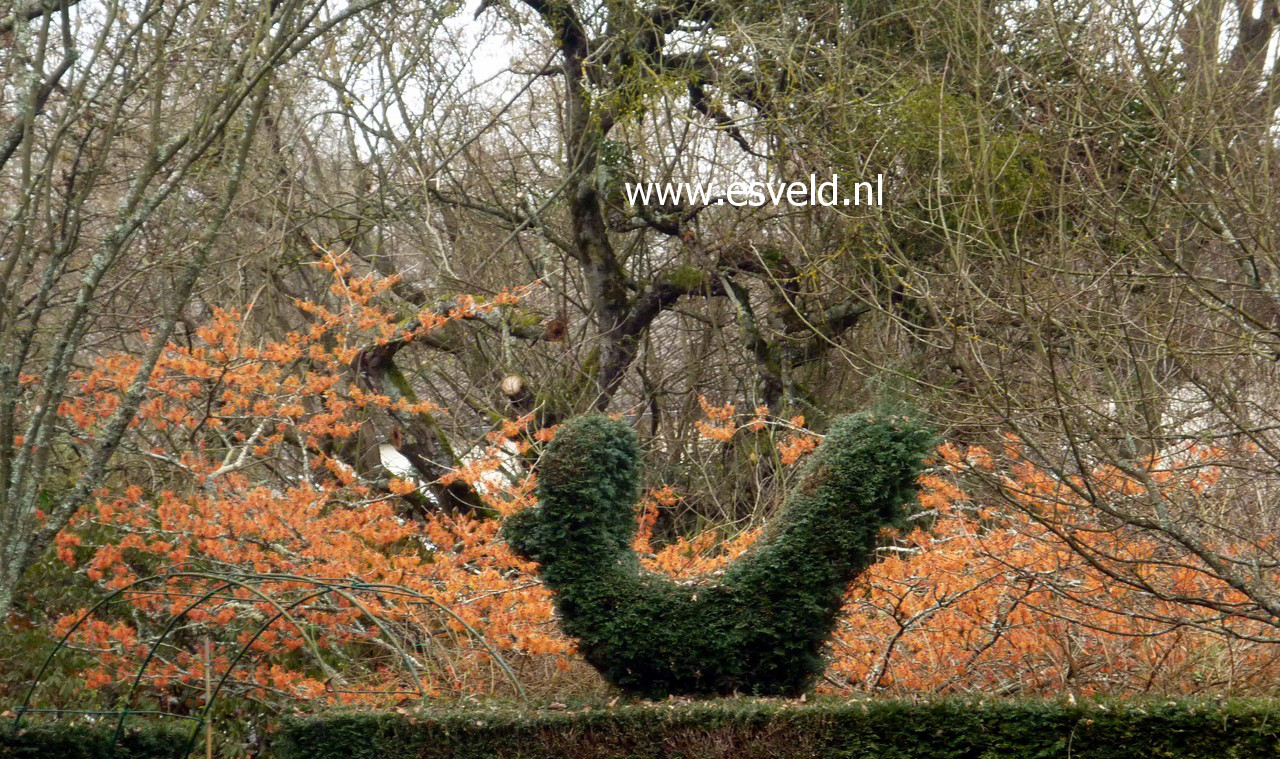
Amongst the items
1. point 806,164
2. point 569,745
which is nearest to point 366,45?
point 806,164

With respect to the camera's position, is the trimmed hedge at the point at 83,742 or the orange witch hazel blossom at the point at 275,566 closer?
the trimmed hedge at the point at 83,742

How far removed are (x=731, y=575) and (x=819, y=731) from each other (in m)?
0.89

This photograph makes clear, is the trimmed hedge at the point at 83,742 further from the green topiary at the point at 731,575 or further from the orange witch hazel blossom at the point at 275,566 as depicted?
the green topiary at the point at 731,575

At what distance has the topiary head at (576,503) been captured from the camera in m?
5.38

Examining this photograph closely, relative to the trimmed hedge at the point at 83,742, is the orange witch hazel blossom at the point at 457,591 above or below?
above

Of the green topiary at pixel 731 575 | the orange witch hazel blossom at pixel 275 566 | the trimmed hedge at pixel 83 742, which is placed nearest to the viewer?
the trimmed hedge at pixel 83 742

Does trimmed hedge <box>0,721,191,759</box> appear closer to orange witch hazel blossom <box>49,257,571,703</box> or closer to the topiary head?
orange witch hazel blossom <box>49,257,571,703</box>

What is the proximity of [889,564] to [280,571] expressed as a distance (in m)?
3.25

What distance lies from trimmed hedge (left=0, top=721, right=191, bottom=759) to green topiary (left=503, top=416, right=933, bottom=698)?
5.83ft

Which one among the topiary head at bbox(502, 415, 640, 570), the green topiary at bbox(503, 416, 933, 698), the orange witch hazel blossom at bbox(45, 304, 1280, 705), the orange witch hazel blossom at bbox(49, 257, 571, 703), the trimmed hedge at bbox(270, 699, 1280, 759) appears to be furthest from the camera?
the orange witch hazel blossom at bbox(49, 257, 571, 703)

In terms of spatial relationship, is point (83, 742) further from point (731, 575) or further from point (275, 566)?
point (731, 575)

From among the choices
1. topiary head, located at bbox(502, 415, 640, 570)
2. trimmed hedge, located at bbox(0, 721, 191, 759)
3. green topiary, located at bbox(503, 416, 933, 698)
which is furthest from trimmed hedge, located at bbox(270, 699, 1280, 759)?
topiary head, located at bbox(502, 415, 640, 570)

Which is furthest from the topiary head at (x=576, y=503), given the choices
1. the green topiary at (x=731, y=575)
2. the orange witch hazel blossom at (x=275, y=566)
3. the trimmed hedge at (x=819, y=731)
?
the trimmed hedge at (x=819, y=731)

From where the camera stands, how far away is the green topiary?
515 cm
